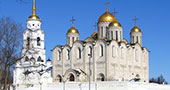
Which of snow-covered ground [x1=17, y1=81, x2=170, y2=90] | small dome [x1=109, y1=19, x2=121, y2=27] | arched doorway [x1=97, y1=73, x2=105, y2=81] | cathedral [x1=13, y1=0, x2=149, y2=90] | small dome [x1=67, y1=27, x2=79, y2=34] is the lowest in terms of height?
snow-covered ground [x1=17, y1=81, x2=170, y2=90]

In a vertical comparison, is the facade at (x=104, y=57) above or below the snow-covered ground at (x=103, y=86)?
above

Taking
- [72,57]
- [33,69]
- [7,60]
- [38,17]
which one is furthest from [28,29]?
[7,60]

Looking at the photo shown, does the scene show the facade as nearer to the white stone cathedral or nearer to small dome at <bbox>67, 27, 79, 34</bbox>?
small dome at <bbox>67, 27, 79, 34</bbox>

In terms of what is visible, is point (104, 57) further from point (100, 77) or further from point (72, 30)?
point (72, 30)

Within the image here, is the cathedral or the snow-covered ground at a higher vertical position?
the cathedral

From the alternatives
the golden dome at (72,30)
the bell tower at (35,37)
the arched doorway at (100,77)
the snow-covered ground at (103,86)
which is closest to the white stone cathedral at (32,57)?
the bell tower at (35,37)

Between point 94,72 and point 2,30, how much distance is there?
22769 mm

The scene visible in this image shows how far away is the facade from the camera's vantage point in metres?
47.1

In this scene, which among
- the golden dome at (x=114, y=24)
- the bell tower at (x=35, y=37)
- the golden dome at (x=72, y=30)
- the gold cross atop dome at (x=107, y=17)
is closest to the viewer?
the golden dome at (x=114, y=24)

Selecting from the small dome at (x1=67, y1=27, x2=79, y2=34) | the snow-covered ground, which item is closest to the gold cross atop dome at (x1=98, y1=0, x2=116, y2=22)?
the small dome at (x1=67, y1=27, x2=79, y2=34)

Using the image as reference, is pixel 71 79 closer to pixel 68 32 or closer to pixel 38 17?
pixel 68 32

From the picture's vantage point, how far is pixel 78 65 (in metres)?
49.5

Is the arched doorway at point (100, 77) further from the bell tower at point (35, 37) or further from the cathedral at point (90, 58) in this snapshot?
the bell tower at point (35, 37)

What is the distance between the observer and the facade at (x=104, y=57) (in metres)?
47.1
